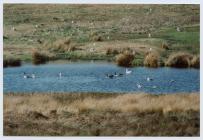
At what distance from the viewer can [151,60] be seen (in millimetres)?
4477

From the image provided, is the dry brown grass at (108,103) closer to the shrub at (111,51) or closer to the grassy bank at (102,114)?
the grassy bank at (102,114)

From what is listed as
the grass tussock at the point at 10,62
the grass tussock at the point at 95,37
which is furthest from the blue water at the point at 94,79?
the grass tussock at the point at 95,37

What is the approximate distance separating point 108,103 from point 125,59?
0.37 m

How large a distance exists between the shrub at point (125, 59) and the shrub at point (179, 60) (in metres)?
0.29

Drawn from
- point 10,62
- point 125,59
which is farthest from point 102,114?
point 10,62

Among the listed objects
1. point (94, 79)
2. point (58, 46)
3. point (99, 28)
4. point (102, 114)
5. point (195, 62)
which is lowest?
point (102, 114)

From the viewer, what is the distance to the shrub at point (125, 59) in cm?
447

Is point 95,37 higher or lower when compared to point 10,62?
higher

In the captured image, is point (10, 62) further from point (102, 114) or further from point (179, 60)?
point (179, 60)

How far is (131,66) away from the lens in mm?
4492

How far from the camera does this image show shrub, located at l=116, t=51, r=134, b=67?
447 cm

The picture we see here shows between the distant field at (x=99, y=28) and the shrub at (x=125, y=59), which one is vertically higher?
the distant field at (x=99, y=28)

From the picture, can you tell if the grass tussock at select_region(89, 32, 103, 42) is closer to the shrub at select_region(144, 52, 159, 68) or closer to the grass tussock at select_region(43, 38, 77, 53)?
the grass tussock at select_region(43, 38, 77, 53)

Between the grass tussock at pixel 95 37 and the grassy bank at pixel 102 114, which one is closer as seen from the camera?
the grassy bank at pixel 102 114
